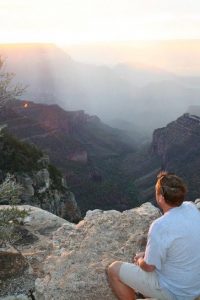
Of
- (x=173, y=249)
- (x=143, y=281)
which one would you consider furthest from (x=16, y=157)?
(x=173, y=249)

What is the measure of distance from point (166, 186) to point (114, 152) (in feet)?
490

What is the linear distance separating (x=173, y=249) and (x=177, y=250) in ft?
0.18

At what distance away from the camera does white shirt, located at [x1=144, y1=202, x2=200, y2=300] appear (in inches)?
250

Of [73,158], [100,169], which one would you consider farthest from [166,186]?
[100,169]

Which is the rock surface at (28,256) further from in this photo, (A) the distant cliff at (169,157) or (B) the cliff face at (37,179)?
(A) the distant cliff at (169,157)

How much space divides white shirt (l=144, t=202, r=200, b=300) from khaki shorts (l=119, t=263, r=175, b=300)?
0.34 feet

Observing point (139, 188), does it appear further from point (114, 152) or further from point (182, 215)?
point (182, 215)

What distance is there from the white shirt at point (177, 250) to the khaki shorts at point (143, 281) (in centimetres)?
10

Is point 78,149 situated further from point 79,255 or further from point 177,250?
point 177,250

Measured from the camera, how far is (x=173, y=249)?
6441 mm

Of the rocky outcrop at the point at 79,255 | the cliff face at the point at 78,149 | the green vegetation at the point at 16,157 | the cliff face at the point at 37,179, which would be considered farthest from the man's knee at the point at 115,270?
the cliff face at the point at 78,149

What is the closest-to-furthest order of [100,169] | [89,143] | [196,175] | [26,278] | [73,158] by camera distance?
[26,278] < [196,175] < [73,158] < [100,169] < [89,143]

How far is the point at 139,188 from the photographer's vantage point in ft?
405

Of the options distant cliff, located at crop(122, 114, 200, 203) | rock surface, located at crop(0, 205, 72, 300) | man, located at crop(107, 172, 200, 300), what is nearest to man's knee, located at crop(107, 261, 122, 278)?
man, located at crop(107, 172, 200, 300)
